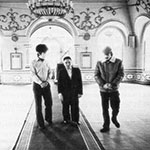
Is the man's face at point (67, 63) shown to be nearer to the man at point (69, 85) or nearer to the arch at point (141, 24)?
the man at point (69, 85)

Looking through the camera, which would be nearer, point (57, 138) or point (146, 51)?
point (57, 138)

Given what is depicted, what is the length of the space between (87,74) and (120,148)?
1162cm

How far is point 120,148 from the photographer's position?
4.51 meters

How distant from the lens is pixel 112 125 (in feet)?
20.2

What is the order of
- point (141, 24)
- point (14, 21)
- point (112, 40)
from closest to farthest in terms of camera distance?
point (141, 24), point (14, 21), point (112, 40)

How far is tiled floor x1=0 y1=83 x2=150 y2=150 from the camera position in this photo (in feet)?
15.9

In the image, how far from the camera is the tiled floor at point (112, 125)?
483 centimetres

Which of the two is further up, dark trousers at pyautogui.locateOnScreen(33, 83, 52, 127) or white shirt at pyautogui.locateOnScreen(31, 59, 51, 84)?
white shirt at pyautogui.locateOnScreen(31, 59, 51, 84)

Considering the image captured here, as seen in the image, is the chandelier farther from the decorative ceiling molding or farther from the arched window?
the arched window

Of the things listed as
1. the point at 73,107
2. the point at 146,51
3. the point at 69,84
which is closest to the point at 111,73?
the point at 69,84

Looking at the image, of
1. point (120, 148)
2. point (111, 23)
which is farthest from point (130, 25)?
point (120, 148)

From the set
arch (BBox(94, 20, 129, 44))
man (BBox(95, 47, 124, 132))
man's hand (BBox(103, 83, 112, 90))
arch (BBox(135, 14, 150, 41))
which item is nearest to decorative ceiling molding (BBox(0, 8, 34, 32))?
arch (BBox(94, 20, 129, 44))

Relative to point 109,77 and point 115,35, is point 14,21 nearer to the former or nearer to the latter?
point 115,35

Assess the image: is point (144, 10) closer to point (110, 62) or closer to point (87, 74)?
point (87, 74)
